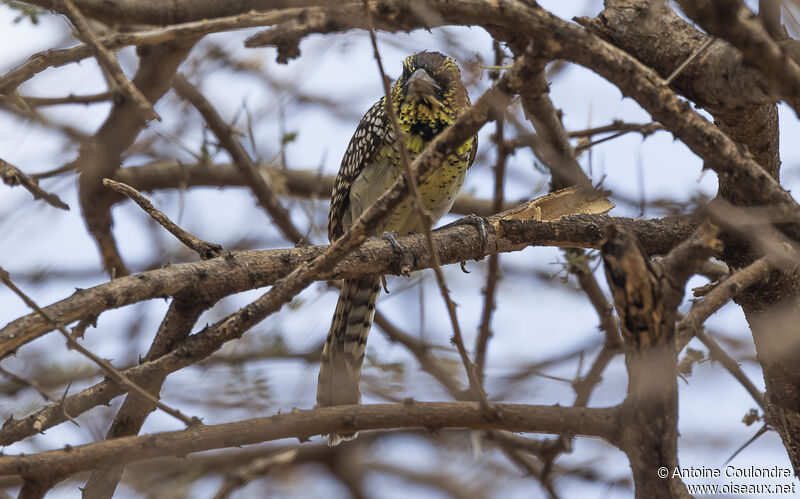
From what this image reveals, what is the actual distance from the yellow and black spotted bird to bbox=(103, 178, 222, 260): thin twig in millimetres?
1533

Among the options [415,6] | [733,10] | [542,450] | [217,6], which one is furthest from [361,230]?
[217,6]

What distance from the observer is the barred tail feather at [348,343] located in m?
4.46

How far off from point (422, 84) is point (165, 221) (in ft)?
7.27

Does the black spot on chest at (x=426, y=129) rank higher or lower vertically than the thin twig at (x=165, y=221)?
higher

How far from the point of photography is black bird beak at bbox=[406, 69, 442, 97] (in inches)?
186

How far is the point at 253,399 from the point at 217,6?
2208 millimetres

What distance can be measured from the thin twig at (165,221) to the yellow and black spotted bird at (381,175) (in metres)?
1.53

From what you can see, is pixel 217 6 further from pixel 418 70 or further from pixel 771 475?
pixel 771 475

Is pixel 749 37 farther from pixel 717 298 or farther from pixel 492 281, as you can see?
pixel 492 281

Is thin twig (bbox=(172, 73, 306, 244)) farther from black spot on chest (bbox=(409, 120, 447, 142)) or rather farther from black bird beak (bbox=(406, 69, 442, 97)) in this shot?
black bird beak (bbox=(406, 69, 442, 97))

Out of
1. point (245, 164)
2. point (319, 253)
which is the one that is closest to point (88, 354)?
point (319, 253)

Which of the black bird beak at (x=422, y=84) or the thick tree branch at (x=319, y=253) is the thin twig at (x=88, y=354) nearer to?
the thick tree branch at (x=319, y=253)

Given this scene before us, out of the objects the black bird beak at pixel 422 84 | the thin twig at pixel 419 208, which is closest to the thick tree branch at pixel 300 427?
the thin twig at pixel 419 208

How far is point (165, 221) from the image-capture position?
117 inches
